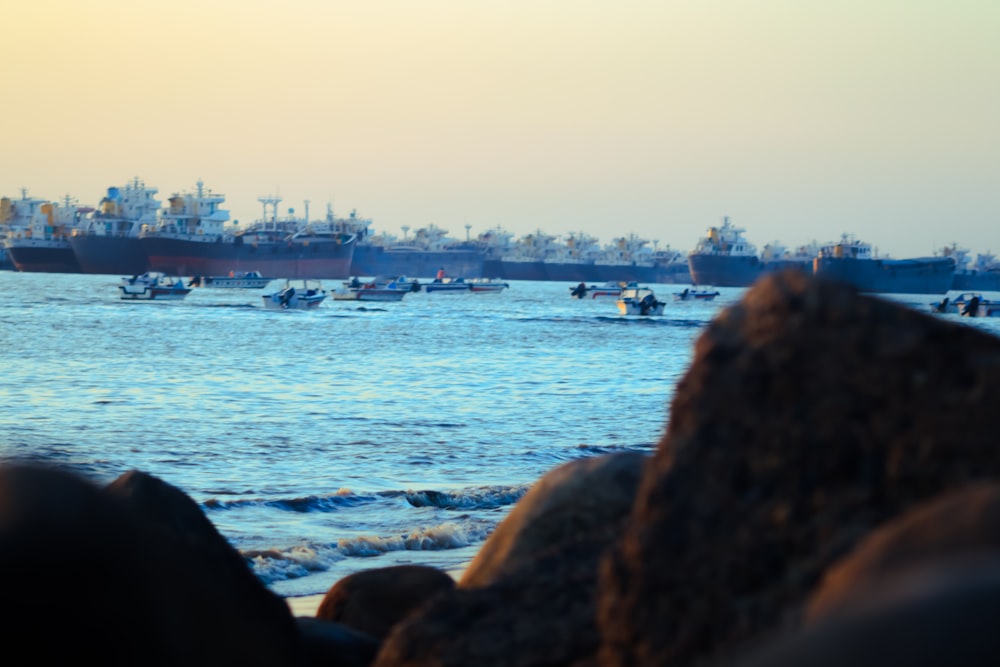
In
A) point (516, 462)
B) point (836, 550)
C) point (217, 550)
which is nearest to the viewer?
point (836, 550)

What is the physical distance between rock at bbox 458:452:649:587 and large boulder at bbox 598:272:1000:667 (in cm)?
182

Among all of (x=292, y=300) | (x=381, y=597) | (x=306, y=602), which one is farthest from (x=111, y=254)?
(x=381, y=597)

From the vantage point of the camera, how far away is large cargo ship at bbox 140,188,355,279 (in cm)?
11431

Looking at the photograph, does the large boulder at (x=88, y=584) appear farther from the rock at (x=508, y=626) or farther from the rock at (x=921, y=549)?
the rock at (x=921, y=549)

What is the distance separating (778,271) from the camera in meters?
→ 2.54

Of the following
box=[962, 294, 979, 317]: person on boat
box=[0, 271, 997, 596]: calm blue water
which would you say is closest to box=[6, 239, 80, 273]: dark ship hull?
box=[962, 294, 979, 317]: person on boat

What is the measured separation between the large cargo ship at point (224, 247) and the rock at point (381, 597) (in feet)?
366

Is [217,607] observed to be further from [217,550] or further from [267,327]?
[267,327]

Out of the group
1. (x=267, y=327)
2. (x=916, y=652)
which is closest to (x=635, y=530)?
(x=916, y=652)

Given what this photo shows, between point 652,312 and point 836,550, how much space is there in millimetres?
63648

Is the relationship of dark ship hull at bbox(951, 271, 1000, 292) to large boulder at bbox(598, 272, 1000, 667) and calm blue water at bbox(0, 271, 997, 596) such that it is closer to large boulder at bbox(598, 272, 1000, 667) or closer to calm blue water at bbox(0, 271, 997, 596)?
calm blue water at bbox(0, 271, 997, 596)

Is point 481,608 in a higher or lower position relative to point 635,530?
lower

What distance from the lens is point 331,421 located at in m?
18.0

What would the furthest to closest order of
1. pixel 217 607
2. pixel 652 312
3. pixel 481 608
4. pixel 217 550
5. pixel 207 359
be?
pixel 652 312
pixel 207 359
pixel 217 550
pixel 481 608
pixel 217 607
